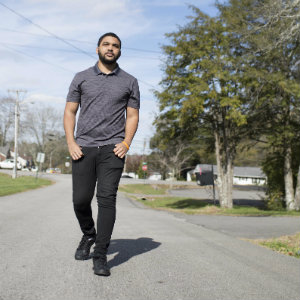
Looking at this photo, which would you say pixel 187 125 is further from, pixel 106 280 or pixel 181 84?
pixel 106 280

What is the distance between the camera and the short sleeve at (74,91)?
3789mm

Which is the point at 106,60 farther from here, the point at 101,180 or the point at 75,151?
the point at 101,180

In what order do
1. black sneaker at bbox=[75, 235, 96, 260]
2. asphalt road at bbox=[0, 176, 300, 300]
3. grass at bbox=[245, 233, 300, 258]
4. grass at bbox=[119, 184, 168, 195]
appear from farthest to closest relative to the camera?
grass at bbox=[119, 184, 168, 195] < grass at bbox=[245, 233, 300, 258] < black sneaker at bbox=[75, 235, 96, 260] < asphalt road at bbox=[0, 176, 300, 300]

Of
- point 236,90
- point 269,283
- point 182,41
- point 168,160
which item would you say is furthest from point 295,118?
point 168,160

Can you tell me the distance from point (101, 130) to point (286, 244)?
18.5 ft

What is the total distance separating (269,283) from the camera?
3734 mm

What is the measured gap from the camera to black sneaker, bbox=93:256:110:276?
333 cm

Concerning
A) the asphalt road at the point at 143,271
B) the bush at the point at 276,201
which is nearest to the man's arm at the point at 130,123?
the asphalt road at the point at 143,271

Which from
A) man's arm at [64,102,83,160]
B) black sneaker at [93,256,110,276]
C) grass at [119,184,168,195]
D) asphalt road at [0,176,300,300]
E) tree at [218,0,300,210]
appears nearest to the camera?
asphalt road at [0,176,300,300]

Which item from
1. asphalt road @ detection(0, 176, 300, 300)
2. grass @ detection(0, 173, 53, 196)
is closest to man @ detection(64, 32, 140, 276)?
asphalt road @ detection(0, 176, 300, 300)

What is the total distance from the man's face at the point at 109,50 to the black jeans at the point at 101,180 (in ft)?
2.63

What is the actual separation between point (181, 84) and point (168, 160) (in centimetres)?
4150

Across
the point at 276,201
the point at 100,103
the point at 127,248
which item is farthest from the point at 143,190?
the point at 100,103

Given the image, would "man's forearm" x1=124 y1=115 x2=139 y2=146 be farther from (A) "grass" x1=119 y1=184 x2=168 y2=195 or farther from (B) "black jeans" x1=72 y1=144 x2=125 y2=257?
(A) "grass" x1=119 y1=184 x2=168 y2=195
